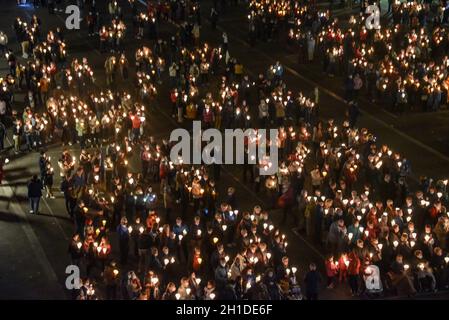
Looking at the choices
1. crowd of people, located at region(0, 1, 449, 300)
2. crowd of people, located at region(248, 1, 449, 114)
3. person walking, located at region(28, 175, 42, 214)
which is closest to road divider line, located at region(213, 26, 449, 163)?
crowd of people, located at region(248, 1, 449, 114)

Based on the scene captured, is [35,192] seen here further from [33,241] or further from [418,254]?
[418,254]

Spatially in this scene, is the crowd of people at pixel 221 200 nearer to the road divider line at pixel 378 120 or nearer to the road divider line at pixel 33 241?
the road divider line at pixel 33 241

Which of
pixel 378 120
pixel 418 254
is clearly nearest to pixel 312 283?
pixel 418 254

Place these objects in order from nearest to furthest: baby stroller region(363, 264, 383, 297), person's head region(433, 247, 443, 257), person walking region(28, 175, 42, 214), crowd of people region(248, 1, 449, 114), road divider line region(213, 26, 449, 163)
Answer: baby stroller region(363, 264, 383, 297) → person's head region(433, 247, 443, 257) → person walking region(28, 175, 42, 214) → road divider line region(213, 26, 449, 163) → crowd of people region(248, 1, 449, 114)

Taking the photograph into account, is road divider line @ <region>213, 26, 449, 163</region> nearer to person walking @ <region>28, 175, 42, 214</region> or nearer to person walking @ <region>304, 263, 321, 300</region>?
person walking @ <region>304, 263, 321, 300</region>

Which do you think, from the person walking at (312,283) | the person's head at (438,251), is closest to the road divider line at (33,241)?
the person walking at (312,283)

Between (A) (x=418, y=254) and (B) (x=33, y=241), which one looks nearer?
(A) (x=418, y=254)
